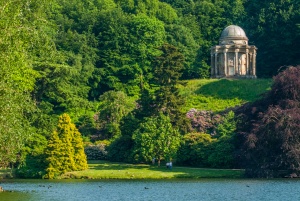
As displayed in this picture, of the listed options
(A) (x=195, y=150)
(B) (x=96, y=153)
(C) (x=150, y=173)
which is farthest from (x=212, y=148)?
(B) (x=96, y=153)

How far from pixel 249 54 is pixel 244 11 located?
629 inches

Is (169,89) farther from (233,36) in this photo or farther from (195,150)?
(233,36)

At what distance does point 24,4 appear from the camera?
4369 cm

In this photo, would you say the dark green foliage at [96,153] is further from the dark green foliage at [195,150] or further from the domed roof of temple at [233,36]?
the domed roof of temple at [233,36]

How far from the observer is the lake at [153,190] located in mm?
44906

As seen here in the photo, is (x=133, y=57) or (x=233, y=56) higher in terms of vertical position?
(x=133, y=57)

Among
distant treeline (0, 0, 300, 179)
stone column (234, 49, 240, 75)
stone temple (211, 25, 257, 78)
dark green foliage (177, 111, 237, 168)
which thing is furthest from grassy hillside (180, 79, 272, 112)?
dark green foliage (177, 111, 237, 168)

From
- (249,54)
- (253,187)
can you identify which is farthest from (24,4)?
(249,54)

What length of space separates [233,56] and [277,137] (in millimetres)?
37396

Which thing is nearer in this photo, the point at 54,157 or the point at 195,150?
the point at 54,157

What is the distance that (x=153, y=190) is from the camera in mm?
50375

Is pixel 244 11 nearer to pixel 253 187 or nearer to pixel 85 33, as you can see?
pixel 85 33

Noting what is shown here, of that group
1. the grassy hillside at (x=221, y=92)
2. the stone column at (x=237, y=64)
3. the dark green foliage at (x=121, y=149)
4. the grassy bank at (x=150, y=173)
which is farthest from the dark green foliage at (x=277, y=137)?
the stone column at (x=237, y=64)

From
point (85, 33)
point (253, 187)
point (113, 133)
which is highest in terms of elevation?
point (85, 33)
